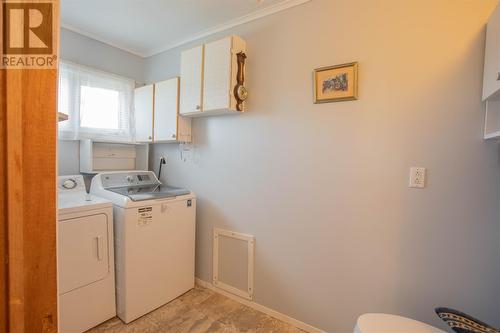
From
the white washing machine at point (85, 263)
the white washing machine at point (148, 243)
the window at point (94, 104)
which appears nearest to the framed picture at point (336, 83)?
the white washing machine at point (148, 243)

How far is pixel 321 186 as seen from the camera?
1.77 metres

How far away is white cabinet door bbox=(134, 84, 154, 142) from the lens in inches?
102

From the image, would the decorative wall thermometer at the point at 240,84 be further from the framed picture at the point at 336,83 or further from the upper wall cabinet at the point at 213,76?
the framed picture at the point at 336,83

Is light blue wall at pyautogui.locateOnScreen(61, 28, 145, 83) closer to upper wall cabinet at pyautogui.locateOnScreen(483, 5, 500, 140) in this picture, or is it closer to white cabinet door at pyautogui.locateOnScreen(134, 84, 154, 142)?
white cabinet door at pyautogui.locateOnScreen(134, 84, 154, 142)

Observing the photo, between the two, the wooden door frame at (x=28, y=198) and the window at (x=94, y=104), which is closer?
the wooden door frame at (x=28, y=198)

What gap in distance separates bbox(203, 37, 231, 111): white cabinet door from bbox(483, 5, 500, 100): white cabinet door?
1.57 meters

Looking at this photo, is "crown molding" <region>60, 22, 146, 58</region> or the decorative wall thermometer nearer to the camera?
the decorative wall thermometer

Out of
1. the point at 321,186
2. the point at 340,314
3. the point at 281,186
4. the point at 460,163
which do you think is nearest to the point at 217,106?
the point at 281,186

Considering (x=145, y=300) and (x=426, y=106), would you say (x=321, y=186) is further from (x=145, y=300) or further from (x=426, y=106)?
(x=145, y=300)

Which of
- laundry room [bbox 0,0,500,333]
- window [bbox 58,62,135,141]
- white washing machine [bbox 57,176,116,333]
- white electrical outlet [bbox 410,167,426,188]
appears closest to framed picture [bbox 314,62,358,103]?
laundry room [bbox 0,0,500,333]

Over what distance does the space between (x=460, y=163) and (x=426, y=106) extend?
0.37 metres

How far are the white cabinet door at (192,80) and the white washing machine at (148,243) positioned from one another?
807 mm

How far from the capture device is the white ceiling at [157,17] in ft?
6.31

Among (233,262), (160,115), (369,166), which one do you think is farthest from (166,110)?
(369,166)
